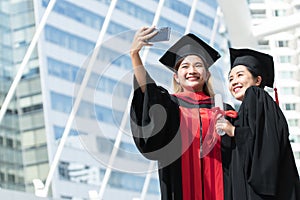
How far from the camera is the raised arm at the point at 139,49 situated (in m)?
1.94

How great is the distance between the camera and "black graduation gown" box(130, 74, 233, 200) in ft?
6.53

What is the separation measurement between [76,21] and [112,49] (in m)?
8.70

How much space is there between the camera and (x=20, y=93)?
10281mm

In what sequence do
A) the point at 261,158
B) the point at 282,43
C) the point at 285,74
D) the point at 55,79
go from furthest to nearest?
the point at 55,79 < the point at 282,43 < the point at 285,74 < the point at 261,158

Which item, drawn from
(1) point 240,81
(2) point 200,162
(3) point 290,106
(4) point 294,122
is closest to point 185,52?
(1) point 240,81

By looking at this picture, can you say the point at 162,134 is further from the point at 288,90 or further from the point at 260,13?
the point at 260,13

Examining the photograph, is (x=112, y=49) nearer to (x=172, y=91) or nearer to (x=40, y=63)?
(x=172, y=91)

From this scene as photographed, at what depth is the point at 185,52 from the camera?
6.94 feet

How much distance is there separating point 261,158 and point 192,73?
0.89 feet

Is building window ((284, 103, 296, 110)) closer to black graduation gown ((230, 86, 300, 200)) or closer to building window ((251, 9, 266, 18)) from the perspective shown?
building window ((251, 9, 266, 18))

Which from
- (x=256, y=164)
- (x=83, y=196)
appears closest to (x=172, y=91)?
(x=256, y=164)

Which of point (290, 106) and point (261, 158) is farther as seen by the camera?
point (290, 106)

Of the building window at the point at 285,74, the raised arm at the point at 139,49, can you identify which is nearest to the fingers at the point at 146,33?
the raised arm at the point at 139,49

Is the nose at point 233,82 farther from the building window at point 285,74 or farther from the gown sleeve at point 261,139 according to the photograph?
the building window at point 285,74
